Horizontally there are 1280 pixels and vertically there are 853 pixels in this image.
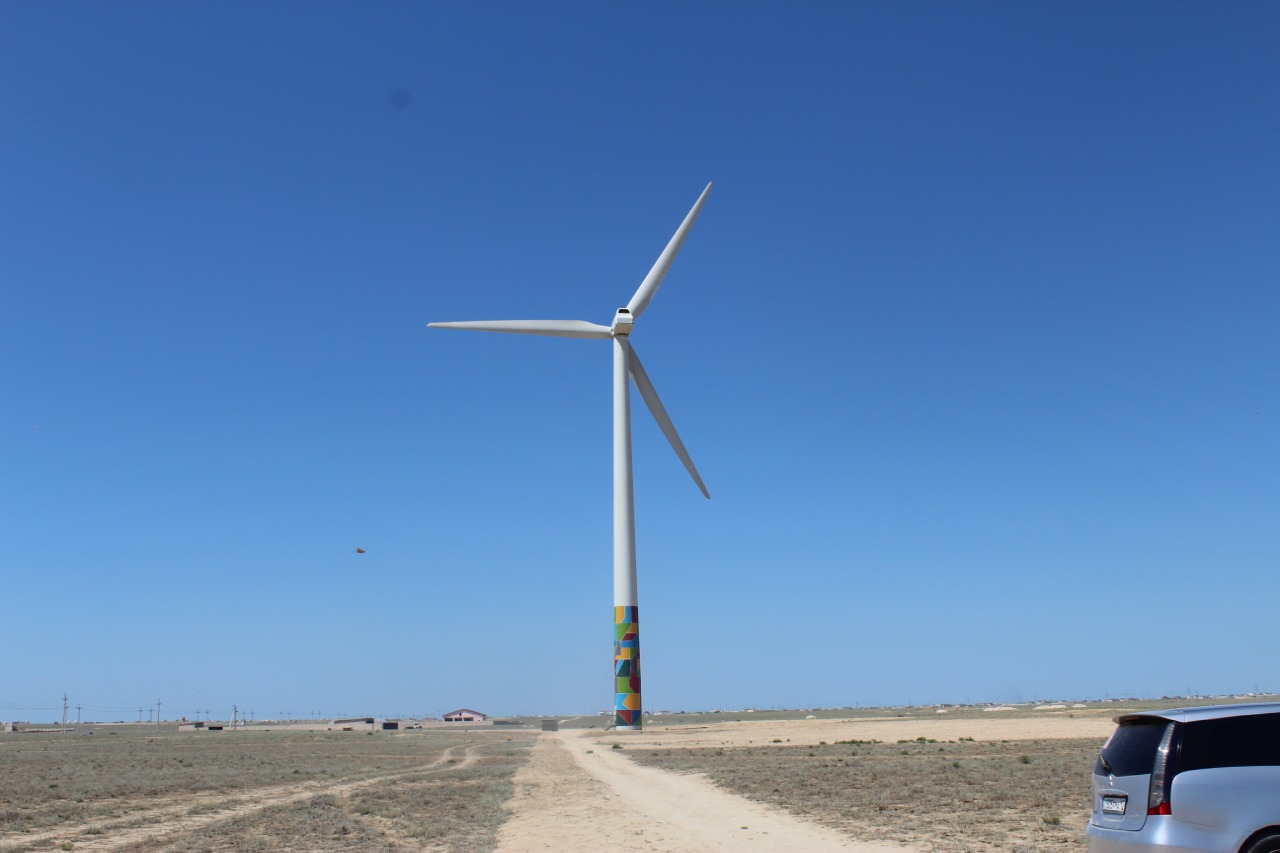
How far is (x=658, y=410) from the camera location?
7275 centimetres

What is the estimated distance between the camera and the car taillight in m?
10.2

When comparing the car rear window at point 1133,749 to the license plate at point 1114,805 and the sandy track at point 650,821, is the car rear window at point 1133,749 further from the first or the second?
the sandy track at point 650,821

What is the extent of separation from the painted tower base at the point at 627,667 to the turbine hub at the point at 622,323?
20.5 m

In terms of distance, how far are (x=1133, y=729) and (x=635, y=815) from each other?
14.8 metres

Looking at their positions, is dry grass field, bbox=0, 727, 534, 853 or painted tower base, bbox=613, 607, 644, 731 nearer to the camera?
dry grass field, bbox=0, 727, 534, 853

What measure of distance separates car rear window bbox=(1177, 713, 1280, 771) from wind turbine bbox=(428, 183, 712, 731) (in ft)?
179

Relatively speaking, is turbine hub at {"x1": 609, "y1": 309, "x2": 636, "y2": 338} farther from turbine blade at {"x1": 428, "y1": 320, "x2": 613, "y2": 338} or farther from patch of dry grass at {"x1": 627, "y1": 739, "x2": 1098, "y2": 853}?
patch of dry grass at {"x1": 627, "y1": 739, "x2": 1098, "y2": 853}

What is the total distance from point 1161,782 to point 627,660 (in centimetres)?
5666

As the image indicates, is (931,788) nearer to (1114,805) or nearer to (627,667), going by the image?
(1114,805)

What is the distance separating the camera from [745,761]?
42.5m

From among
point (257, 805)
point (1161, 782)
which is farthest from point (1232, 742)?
point (257, 805)

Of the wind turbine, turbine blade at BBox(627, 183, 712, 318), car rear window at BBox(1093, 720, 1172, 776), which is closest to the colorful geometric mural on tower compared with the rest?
the wind turbine

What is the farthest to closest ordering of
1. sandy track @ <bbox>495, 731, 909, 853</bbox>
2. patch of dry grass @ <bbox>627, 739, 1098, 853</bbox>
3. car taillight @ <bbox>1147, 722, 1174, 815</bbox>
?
patch of dry grass @ <bbox>627, 739, 1098, 853</bbox>, sandy track @ <bbox>495, 731, 909, 853</bbox>, car taillight @ <bbox>1147, 722, 1174, 815</bbox>

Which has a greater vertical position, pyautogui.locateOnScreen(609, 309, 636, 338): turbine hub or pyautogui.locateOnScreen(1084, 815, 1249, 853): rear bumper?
pyautogui.locateOnScreen(609, 309, 636, 338): turbine hub
